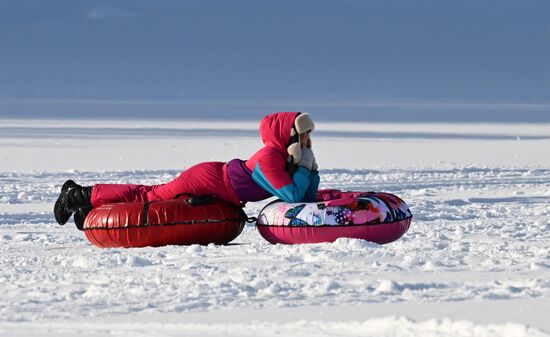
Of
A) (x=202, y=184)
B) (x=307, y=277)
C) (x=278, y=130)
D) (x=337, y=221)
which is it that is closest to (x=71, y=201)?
(x=202, y=184)

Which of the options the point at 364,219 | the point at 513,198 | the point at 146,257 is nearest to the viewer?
the point at 146,257

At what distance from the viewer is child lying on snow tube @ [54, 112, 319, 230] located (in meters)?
7.10

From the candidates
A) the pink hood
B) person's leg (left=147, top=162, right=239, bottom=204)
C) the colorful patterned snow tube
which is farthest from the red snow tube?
the pink hood

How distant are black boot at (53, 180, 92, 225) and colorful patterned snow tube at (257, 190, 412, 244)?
112 centimetres

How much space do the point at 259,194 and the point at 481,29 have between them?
74400 millimetres

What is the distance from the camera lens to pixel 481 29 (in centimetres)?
8006

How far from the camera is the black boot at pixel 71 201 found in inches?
297

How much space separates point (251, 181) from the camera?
7.24 m

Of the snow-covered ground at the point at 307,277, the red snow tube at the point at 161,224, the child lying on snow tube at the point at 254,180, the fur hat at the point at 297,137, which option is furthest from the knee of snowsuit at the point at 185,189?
the fur hat at the point at 297,137

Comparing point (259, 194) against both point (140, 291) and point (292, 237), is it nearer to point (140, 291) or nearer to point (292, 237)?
point (292, 237)

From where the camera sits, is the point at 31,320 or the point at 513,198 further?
the point at 513,198

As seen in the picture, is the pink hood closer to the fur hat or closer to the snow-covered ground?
the fur hat

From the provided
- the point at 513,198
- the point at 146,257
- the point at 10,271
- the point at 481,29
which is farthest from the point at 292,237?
the point at 481,29

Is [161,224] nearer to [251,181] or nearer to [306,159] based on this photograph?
[251,181]
